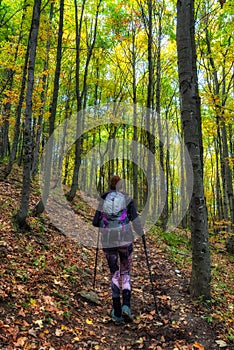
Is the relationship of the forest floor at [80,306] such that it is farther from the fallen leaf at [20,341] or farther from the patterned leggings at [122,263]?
the patterned leggings at [122,263]

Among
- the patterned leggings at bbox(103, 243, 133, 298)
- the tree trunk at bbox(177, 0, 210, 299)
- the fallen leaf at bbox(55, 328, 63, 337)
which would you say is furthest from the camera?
the tree trunk at bbox(177, 0, 210, 299)

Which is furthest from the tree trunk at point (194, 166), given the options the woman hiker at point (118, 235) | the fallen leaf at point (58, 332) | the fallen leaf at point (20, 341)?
the fallen leaf at point (20, 341)

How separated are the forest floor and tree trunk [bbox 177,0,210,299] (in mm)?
522

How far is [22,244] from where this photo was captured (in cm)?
651

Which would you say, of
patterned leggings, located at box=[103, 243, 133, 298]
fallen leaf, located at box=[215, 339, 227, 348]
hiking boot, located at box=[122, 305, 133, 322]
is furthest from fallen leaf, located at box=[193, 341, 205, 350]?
patterned leggings, located at box=[103, 243, 133, 298]

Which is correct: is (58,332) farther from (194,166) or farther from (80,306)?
(194,166)

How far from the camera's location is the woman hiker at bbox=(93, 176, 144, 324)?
4.93 m

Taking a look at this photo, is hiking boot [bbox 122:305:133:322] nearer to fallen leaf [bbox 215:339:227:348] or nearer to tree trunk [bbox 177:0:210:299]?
fallen leaf [bbox 215:339:227:348]

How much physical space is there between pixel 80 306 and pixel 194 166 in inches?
141

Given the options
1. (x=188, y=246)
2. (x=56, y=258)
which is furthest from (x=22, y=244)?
(x=188, y=246)

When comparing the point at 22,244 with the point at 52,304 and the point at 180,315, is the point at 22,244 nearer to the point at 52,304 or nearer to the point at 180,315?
the point at 52,304

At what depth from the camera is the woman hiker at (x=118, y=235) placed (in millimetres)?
4930

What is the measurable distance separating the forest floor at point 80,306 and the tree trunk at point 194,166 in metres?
0.52

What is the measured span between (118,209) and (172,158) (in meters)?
26.2
